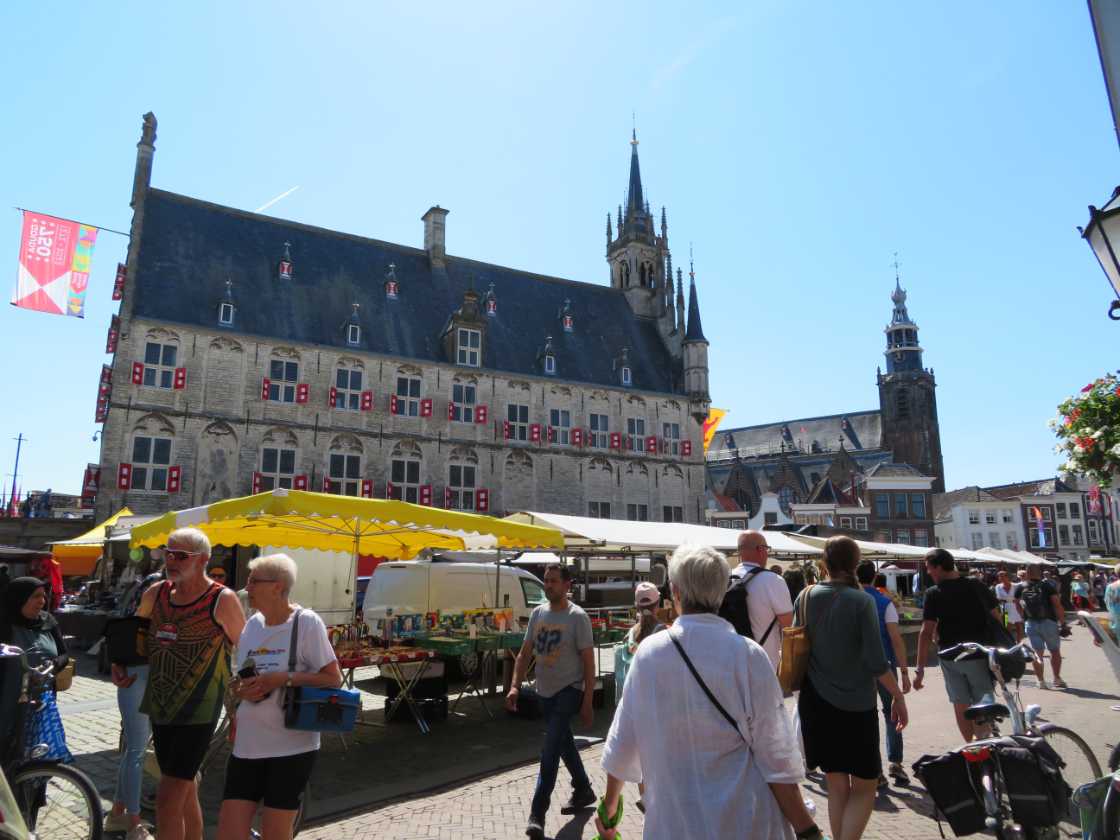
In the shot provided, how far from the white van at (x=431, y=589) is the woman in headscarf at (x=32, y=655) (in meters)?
7.06

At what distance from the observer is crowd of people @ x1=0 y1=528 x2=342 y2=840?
3.30 m

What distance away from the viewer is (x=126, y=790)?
4.46 meters

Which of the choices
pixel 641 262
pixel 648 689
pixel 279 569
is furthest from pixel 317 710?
pixel 641 262

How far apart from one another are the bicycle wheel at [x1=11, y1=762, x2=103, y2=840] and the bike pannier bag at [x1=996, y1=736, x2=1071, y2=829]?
4.65m

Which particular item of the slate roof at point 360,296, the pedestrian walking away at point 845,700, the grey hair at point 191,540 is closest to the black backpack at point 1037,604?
the pedestrian walking away at point 845,700

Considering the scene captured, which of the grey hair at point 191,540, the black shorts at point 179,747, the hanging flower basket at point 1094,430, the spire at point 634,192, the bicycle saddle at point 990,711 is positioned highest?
the spire at point 634,192

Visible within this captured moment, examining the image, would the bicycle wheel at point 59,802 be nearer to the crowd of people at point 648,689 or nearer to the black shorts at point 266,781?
the crowd of people at point 648,689

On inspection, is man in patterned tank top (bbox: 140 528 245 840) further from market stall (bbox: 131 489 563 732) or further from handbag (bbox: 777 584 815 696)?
market stall (bbox: 131 489 563 732)

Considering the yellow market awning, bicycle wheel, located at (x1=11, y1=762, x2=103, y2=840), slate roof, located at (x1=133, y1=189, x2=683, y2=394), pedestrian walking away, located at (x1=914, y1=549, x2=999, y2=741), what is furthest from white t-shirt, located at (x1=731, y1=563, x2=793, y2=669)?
slate roof, located at (x1=133, y1=189, x2=683, y2=394)

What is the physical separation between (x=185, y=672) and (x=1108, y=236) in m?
4.98

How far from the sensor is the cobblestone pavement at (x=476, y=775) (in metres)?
4.82

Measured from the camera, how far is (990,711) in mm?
3889

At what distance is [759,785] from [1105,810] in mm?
1629

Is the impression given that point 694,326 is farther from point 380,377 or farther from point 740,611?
point 740,611
